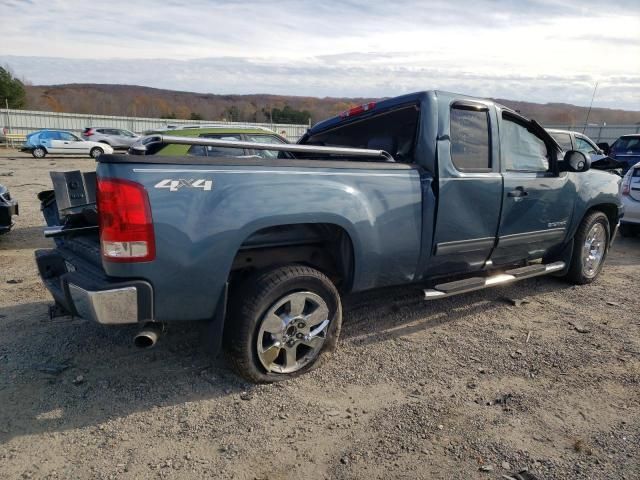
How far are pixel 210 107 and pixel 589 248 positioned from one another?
10651 centimetres

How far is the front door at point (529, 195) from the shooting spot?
4.32m

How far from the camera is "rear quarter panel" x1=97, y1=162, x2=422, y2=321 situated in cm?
270

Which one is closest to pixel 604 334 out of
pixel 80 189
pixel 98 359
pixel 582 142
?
pixel 98 359

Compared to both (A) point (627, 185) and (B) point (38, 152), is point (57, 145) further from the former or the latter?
(A) point (627, 185)

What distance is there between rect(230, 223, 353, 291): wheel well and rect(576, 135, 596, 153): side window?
8792 millimetres

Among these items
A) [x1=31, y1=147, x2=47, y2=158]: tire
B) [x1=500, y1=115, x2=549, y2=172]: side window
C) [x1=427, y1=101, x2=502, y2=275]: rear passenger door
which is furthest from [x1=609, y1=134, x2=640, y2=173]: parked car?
[x1=31, y1=147, x2=47, y2=158]: tire

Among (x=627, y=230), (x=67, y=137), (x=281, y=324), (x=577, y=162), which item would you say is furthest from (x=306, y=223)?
(x=67, y=137)

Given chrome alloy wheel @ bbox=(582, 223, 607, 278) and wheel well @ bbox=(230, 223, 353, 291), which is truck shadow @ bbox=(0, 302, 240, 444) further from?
chrome alloy wheel @ bbox=(582, 223, 607, 278)

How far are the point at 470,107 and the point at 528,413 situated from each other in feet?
7.98

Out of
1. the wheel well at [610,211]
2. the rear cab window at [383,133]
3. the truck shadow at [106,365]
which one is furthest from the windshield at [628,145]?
the rear cab window at [383,133]

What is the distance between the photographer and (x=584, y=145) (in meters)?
10.8

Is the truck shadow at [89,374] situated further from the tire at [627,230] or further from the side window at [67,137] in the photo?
the side window at [67,137]

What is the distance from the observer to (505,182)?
13.8ft

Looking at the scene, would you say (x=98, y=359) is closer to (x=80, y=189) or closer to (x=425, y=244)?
(x=80, y=189)
